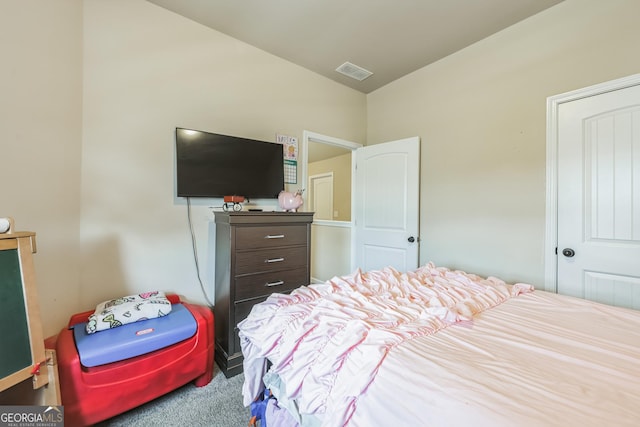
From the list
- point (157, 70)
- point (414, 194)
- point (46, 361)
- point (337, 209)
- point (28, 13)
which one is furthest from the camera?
point (337, 209)

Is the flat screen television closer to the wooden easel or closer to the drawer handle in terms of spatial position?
the drawer handle

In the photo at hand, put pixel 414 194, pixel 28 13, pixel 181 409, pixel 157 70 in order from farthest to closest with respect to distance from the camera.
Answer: pixel 414 194 < pixel 157 70 < pixel 181 409 < pixel 28 13

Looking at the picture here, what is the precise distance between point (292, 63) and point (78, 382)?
305cm

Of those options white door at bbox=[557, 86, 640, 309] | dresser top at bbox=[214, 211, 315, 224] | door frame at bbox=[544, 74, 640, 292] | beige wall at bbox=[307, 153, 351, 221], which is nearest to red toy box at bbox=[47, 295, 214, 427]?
dresser top at bbox=[214, 211, 315, 224]

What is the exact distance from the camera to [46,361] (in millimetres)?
1083

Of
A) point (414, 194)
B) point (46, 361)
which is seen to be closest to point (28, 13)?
point (46, 361)

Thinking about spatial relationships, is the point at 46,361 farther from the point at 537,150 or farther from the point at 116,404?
the point at 537,150

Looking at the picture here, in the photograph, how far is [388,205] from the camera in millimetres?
3027

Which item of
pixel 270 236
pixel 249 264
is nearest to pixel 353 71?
pixel 270 236

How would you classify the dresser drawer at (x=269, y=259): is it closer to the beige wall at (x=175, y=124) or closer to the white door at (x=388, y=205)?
the beige wall at (x=175, y=124)

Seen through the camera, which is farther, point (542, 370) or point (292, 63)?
point (292, 63)

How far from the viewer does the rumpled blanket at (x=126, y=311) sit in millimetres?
1494

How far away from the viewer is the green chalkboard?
2.99 ft

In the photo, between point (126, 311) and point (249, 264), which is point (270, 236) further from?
point (126, 311)
